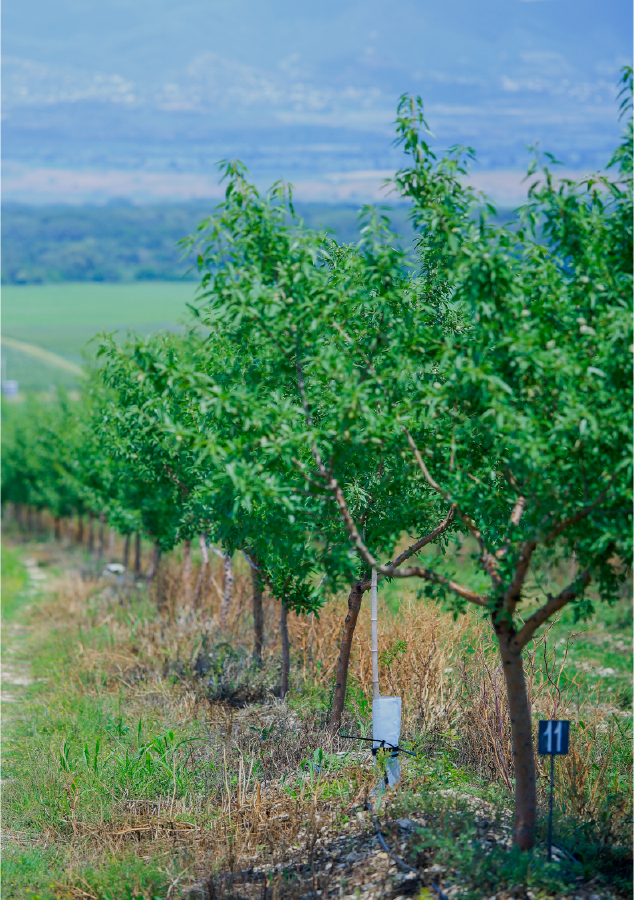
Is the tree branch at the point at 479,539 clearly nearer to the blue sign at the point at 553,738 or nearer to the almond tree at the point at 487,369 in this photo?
the almond tree at the point at 487,369

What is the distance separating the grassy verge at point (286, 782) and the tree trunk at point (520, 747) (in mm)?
210

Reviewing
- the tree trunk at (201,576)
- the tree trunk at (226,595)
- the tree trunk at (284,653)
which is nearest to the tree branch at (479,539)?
the tree trunk at (284,653)

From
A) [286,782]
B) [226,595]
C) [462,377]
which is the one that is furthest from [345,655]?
[226,595]

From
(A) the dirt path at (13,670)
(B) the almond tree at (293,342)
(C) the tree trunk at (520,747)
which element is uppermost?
(B) the almond tree at (293,342)

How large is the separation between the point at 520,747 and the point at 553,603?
986 millimetres

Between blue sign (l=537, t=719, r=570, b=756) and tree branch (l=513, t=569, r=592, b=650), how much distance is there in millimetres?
587

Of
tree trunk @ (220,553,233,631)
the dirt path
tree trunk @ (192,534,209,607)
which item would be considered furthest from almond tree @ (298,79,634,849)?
tree trunk @ (192,534,209,607)

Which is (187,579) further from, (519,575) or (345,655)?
(519,575)

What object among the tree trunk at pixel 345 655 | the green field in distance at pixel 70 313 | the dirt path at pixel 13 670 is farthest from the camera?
the green field in distance at pixel 70 313

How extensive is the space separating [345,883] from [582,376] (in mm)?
3506

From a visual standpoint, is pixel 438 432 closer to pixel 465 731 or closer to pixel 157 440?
pixel 465 731

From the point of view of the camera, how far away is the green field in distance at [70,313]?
359ft

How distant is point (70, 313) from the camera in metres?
139

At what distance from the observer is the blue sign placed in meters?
5.77
